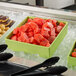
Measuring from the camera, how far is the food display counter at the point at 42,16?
1004mm

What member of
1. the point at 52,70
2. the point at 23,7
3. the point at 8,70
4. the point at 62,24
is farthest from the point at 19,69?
the point at 23,7

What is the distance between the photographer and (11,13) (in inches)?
53.5

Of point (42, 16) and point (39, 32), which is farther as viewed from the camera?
point (42, 16)

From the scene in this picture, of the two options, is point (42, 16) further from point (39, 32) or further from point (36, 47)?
point (36, 47)

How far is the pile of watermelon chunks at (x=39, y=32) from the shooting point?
1009 mm

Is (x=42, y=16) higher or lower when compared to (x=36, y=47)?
higher

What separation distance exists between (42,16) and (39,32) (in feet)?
0.77

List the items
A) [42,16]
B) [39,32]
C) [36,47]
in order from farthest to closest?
[42,16]
[39,32]
[36,47]

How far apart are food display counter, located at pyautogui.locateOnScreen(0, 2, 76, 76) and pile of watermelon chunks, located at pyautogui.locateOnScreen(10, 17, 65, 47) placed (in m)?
0.07

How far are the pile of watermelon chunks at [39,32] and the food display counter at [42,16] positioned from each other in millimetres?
69

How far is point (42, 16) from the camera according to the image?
1279 mm

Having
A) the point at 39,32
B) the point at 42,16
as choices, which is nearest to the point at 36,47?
the point at 39,32

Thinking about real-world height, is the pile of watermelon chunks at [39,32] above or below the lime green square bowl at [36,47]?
above

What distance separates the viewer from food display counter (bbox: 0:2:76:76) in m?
1.00
